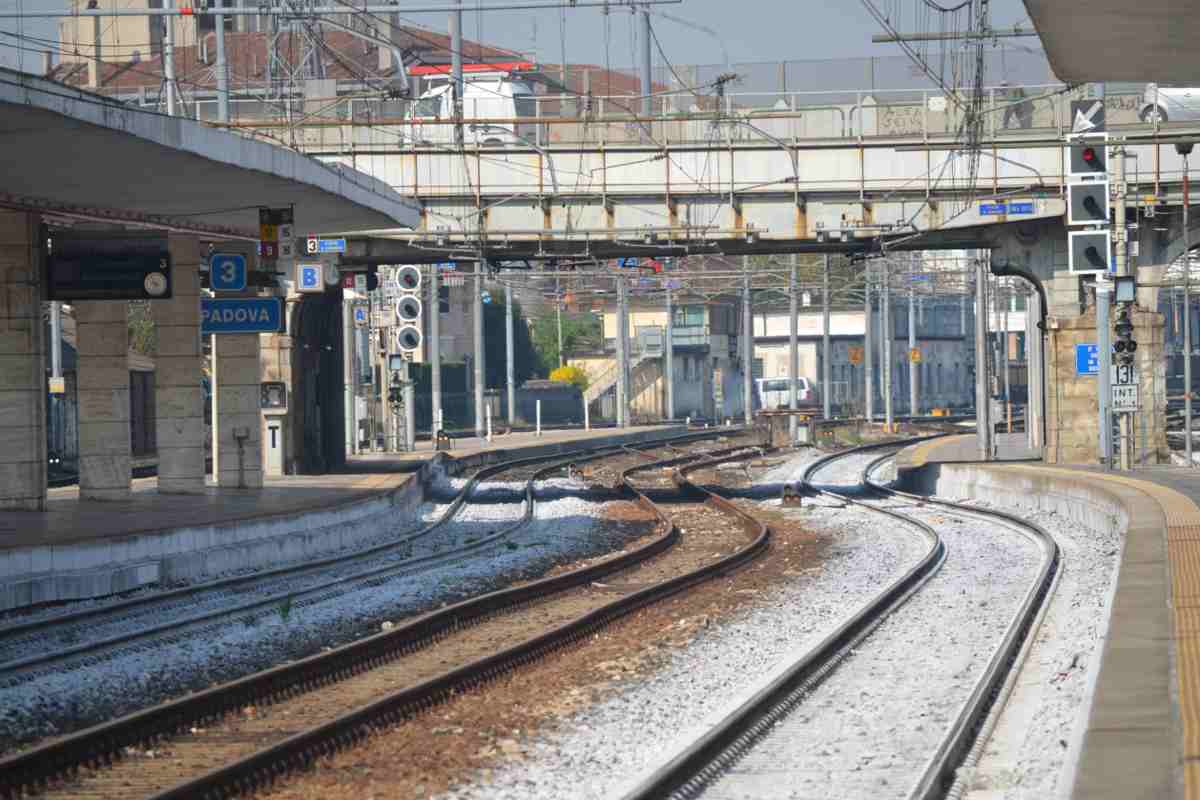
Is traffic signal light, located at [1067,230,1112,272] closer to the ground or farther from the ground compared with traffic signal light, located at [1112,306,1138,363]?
farther from the ground

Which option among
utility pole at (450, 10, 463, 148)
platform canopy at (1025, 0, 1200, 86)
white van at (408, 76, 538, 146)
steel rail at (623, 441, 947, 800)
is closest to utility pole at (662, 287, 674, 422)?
utility pole at (450, 10, 463, 148)

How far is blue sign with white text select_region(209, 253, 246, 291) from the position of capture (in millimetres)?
26953

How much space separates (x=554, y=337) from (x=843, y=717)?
9393cm

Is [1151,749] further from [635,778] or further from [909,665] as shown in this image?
[909,665]

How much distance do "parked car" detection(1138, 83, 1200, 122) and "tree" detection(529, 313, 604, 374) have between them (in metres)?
68.5

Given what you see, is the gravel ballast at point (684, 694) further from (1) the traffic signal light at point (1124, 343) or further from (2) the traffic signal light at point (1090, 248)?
(1) the traffic signal light at point (1124, 343)

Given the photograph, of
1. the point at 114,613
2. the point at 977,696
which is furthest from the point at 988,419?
the point at 977,696

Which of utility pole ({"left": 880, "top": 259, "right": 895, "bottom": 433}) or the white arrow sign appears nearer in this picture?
the white arrow sign

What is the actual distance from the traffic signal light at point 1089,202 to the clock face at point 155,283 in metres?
14.5

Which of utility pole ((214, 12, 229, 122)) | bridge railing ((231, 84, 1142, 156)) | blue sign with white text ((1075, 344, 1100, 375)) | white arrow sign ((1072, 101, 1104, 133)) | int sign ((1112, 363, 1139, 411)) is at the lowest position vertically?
int sign ((1112, 363, 1139, 411))

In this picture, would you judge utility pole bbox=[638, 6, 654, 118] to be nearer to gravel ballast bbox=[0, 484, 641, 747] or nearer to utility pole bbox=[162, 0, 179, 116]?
utility pole bbox=[162, 0, 179, 116]

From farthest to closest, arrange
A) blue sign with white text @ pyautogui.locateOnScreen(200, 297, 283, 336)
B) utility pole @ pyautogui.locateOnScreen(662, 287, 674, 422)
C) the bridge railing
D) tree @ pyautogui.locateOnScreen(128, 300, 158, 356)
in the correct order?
utility pole @ pyautogui.locateOnScreen(662, 287, 674, 422) < tree @ pyautogui.locateOnScreen(128, 300, 158, 356) < the bridge railing < blue sign with white text @ pyautogui.locateOnScreen(200, 297, 283, 336)

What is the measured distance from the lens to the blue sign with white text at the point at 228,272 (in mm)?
26953

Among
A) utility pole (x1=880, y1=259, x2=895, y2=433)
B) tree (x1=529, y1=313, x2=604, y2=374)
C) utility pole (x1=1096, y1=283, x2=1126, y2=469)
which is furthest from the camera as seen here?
tree (x1=529, y1=313, x2=604, y2=374)
